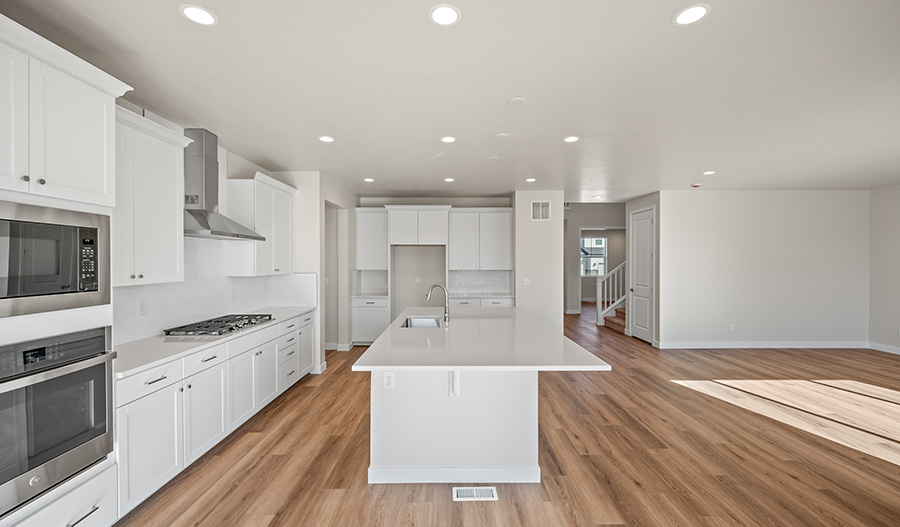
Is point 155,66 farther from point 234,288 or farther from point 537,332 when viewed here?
point 537,332

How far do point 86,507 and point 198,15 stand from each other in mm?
2306

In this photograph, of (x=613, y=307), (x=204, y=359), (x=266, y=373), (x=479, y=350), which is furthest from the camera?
(x=613, y=307)

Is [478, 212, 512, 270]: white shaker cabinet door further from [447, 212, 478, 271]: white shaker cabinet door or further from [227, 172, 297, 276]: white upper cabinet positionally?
[227, 172, 297, 276]: white upper cabinet

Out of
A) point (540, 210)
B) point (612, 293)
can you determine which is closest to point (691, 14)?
point (540, 210)

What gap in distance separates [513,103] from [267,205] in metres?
2.82

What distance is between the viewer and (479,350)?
2303mm

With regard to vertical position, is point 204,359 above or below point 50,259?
below

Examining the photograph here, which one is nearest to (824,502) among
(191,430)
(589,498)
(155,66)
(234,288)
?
(589,498)

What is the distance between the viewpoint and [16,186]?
1509 mm

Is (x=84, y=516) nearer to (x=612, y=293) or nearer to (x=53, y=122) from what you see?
(x=53, y=122)

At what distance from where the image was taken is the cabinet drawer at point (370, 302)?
6.11 m

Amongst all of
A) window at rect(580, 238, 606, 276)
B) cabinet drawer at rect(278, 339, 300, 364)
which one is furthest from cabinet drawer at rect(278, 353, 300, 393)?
window at rect(580, 238, 606, 276)

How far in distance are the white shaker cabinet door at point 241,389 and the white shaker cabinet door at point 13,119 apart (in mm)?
1844

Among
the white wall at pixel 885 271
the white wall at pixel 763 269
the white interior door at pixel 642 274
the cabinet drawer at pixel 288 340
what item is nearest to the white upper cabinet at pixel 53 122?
the cabinet drawer at pixel 288 340
